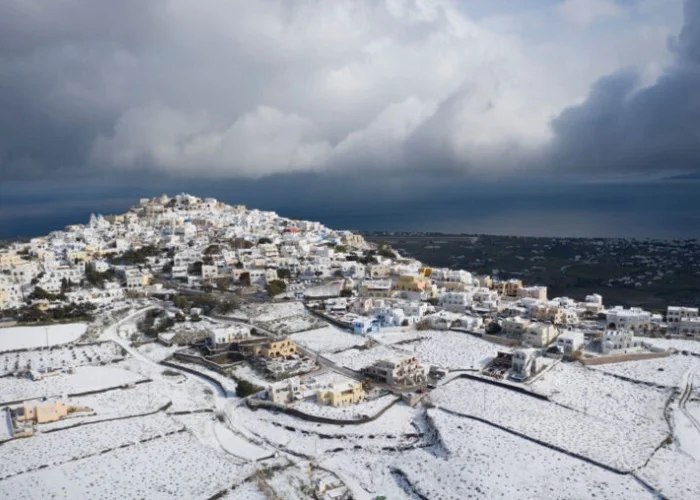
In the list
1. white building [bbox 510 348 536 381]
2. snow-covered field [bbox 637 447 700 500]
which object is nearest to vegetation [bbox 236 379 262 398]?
white building [bbox 510 348 536 381]

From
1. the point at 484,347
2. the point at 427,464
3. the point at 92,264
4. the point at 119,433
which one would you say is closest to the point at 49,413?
the point at 119,433

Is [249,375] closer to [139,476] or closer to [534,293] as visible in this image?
[139,476]

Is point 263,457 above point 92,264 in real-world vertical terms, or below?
below

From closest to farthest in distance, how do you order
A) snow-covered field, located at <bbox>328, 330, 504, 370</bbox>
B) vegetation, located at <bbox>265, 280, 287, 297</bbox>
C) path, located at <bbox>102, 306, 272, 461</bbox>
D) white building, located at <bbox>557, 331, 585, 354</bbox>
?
1. path, located at <bbox>102, 306, 272, 461</bbox>
2. snow-covered field, located at <bbox>328, 330, 504, 370</bbox>
3. white building, located at <bbox>557, 331, 585, 354</bbox>
4. vegetation, located at <bbox>265, 280, 287, 297</bbox>

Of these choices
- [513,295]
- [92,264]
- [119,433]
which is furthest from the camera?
[92,264]

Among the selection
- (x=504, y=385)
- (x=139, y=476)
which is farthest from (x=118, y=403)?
(x=504, y=385)

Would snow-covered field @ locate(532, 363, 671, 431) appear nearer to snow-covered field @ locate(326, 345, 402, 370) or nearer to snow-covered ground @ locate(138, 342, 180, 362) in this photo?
snow-covered field @ locate(326, 345, 402, 370)

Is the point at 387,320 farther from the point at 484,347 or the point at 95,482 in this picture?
the point at 95,482
